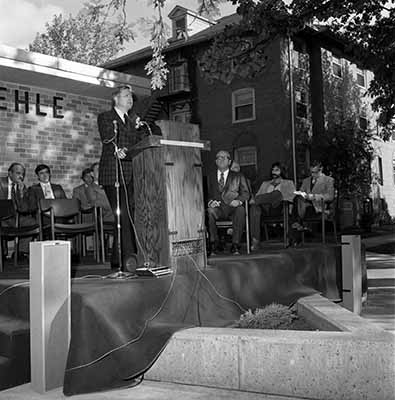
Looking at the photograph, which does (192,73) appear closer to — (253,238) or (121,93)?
(253,238)

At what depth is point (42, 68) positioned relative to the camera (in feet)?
30.8

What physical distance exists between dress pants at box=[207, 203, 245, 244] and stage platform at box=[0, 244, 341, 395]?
138 centimetres

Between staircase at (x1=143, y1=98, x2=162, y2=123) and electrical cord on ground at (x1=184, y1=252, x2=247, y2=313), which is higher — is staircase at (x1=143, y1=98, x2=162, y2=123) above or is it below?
above

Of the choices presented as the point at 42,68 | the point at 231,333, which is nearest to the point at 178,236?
the point at 231,333

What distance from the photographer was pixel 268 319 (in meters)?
4.71

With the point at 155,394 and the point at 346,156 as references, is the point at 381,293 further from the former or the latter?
the point at 346,156

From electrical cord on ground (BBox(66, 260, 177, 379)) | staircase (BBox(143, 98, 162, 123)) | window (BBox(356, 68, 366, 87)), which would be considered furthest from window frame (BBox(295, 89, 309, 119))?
electrical cord on ground (BBox(66, 260, 177, 379))

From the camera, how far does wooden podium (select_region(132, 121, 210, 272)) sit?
4727 millimetres

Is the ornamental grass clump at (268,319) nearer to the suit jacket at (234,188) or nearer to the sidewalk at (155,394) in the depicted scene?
the sidewalk at (155,394)

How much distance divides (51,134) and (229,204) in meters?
4.69

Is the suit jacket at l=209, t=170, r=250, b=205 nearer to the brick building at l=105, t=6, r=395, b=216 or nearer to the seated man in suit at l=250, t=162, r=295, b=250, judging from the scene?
the seated man in suit at l=250, t=162, r=295, b=250

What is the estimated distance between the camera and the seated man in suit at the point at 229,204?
7008mm

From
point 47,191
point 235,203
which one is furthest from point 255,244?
point 47,191

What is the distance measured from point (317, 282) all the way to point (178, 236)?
2670 millimetres
